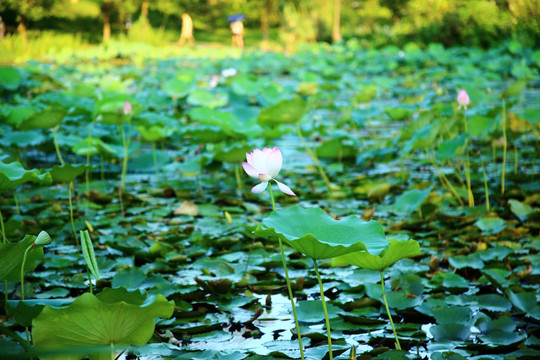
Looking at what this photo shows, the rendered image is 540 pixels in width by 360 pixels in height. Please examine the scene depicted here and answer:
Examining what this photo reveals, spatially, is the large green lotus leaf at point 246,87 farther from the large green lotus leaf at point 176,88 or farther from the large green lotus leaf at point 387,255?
the large green lotus leaf at point 387,255

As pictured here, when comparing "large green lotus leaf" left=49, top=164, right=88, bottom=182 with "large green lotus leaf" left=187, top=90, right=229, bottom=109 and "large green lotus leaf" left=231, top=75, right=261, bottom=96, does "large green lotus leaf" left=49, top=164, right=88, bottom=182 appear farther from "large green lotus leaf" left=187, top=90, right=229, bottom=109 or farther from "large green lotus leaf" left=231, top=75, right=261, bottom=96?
"large green lotus leaf" left=231, top=75, right=261, bottom=96

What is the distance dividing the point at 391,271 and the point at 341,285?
18cm

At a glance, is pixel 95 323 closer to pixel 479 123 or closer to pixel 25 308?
pixel 25 308

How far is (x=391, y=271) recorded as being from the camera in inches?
62.4

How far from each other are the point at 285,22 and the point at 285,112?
41.0 feet

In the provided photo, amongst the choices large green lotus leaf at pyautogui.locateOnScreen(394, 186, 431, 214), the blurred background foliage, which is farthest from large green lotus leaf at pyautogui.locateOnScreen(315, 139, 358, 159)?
the blurred background foliage

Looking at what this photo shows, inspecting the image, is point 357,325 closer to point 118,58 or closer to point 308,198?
point 308,198

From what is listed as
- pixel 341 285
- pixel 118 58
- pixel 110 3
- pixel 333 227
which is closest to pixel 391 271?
pixel 341 285

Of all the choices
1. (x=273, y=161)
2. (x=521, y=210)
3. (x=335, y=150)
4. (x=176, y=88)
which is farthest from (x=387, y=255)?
(x=176, y=88)

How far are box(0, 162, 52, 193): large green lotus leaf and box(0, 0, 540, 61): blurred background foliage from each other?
6.07m

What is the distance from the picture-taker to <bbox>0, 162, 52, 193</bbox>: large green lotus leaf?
119 cm

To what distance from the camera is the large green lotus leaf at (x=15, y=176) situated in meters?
1.19

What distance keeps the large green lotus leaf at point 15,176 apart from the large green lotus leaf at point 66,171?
10.2 inches

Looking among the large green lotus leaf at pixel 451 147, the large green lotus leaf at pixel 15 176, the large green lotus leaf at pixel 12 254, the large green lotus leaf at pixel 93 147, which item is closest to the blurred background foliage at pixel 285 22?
the large green lotus leaf at pixel 93 147
